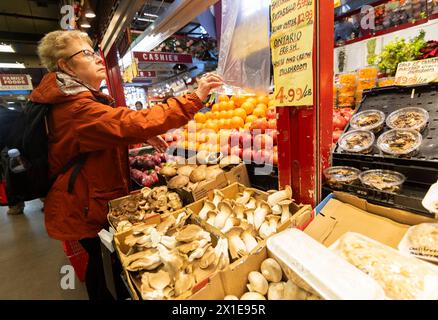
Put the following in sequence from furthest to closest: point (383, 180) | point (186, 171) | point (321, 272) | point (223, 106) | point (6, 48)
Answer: point (6, 48) → point (223, 106) → point (186, 171) → point (383, 180) → point (321, 272)

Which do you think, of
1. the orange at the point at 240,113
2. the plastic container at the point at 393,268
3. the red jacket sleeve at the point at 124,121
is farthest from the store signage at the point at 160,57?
the plastic container at the point at 393,268

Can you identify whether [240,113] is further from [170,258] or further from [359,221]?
[170,258]

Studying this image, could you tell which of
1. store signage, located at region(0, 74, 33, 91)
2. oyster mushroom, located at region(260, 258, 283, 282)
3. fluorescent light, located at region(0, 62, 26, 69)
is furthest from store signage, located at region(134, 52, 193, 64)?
fluorescent light, located at region(0, 62, 26, 69)

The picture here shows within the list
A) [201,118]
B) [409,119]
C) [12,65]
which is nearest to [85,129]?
[201,118]

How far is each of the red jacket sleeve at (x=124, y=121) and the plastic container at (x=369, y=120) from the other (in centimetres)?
104

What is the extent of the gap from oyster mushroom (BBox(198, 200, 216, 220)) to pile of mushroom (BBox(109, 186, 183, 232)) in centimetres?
23

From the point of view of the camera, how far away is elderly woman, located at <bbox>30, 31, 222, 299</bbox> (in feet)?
4.57

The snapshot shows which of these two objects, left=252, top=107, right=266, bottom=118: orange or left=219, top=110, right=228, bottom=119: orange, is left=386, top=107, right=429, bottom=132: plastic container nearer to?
left=252, top=107, right=266, bottom=118: orange

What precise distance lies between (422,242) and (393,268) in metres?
0.17

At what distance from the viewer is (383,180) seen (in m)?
1.21

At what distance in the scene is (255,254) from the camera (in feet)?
3.08

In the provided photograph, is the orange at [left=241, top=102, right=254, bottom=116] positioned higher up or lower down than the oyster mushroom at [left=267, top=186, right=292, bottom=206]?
higher up
